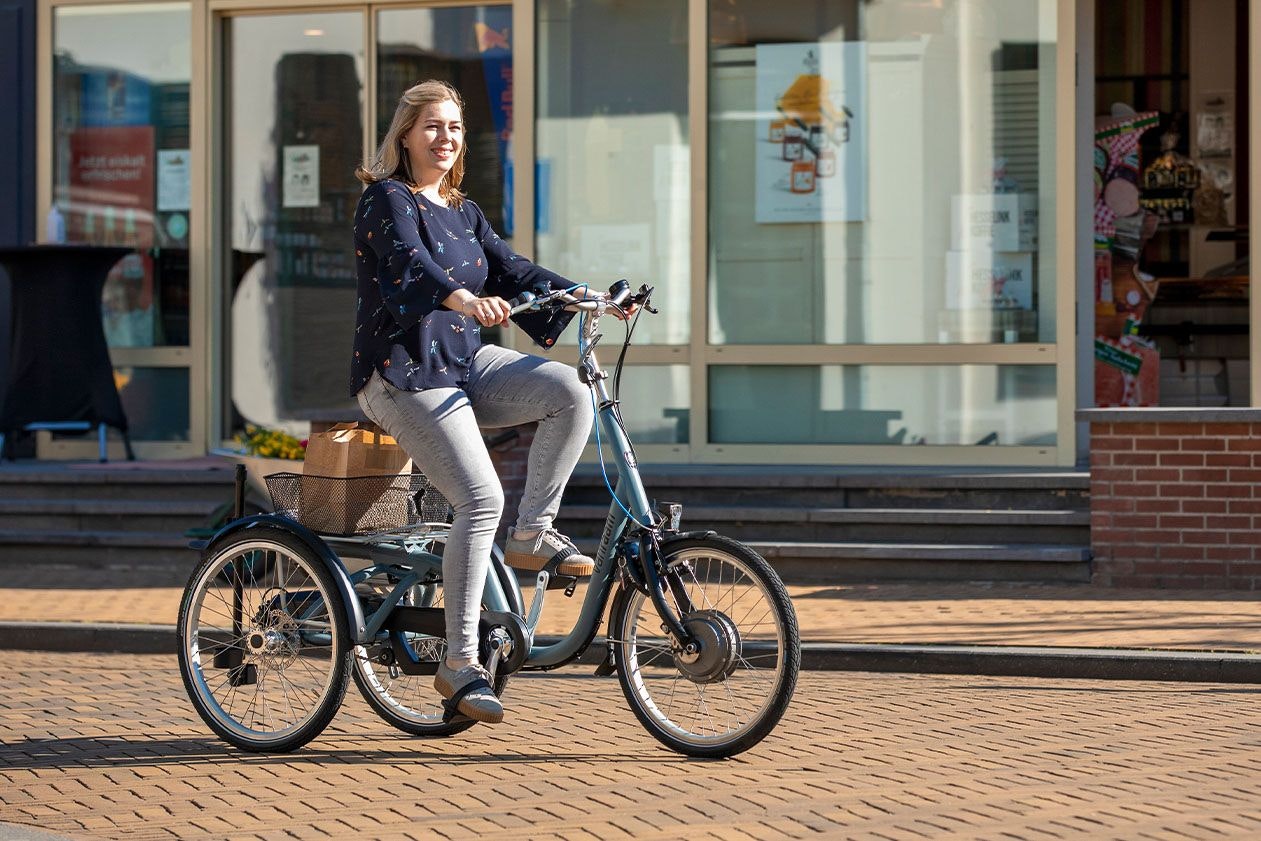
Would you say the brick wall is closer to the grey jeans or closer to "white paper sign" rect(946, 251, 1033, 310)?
"white paper sign" rect(946, 251, 1033, 310)

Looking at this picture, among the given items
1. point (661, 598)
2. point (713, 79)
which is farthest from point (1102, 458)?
point (661, 598)

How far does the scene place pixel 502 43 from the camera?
1243cm

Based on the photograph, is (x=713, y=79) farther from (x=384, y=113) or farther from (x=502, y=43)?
(x=384, y=113)

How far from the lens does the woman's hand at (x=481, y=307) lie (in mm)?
5012

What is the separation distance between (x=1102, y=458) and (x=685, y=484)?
94.3 inches

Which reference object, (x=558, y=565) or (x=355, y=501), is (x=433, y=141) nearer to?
(x=355, y=501)

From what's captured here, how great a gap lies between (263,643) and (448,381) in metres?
1.02

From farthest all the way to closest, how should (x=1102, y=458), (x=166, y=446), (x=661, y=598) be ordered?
1. (x=166, y=446)
2. (x=1102, y=458)
3. (x=661, y=598)

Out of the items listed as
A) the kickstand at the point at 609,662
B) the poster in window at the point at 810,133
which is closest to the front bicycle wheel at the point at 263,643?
the kickstand at the point at 609,662

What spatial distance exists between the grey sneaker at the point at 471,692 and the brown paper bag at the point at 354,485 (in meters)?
0.53

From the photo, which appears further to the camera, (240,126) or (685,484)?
(240,126)

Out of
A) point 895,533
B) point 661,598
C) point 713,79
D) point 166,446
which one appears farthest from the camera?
point 166,446

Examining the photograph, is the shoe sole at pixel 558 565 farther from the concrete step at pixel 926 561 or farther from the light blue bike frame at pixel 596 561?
the concrete step at pixel 926 561

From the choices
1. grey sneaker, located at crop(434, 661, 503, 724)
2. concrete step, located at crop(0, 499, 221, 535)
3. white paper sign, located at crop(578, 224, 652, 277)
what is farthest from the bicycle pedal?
white paper sign, located at crop(578, 224, 652, 277)
